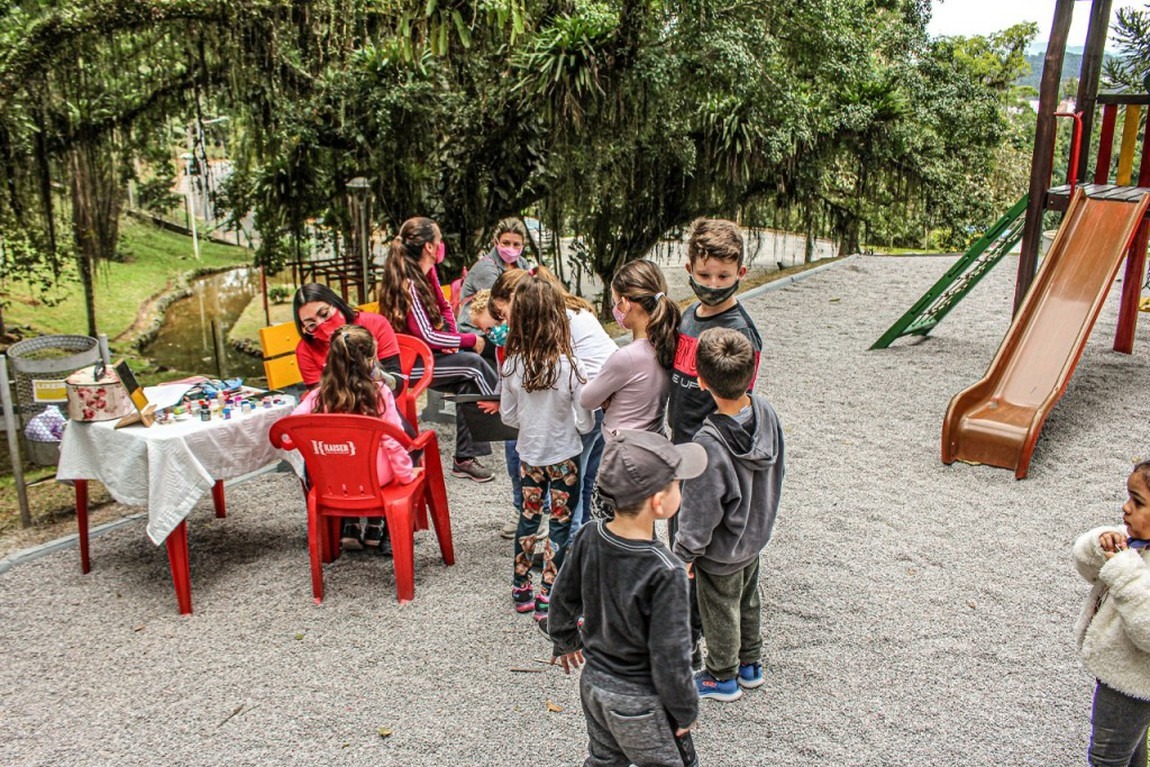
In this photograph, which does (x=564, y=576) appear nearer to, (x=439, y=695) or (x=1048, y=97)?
(x=439, y=695)

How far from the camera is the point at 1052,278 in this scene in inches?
257

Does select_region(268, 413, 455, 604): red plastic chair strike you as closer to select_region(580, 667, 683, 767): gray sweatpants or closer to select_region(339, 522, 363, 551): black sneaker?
select_region(339, 522, 363, 551): black sneaker

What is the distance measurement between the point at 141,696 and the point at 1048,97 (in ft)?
23.5

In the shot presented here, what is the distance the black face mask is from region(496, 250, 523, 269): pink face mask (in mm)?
2350

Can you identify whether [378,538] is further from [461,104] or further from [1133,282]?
[1133,282]

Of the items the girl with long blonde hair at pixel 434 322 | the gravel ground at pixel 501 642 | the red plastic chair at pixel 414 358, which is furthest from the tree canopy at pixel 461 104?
the gravel ground at pixel 501 642

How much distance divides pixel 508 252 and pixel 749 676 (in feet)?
9.90

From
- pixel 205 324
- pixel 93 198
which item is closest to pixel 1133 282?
pixel 93 198

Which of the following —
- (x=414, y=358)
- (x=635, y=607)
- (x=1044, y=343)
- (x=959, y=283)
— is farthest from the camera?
(x=959, y=283)

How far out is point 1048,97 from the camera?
6918 millimetres

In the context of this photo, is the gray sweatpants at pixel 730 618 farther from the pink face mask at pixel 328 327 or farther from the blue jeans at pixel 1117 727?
the pink face mask at pixel 328 327

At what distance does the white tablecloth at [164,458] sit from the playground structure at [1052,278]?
13.3 ft

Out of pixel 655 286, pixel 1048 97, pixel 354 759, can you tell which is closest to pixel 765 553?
pixel 655 286

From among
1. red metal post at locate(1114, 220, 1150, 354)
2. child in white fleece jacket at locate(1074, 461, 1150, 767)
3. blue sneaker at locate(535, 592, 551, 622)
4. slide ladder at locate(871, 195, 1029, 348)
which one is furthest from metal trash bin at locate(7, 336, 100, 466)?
red metal post at locate(1114, 220, 1150, 354)
